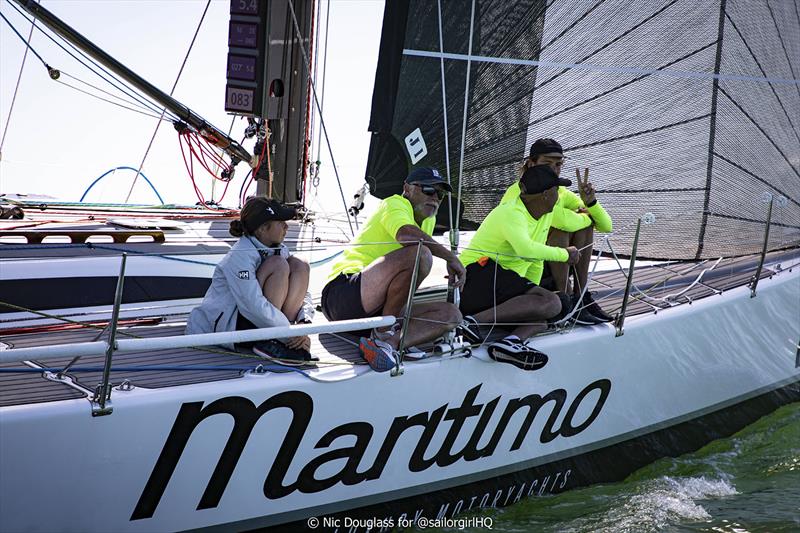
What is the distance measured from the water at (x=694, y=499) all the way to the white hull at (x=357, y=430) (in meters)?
0.12

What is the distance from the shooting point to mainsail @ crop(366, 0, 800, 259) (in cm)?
425

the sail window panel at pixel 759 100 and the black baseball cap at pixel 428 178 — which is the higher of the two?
the sail window panel at pixel 759 100

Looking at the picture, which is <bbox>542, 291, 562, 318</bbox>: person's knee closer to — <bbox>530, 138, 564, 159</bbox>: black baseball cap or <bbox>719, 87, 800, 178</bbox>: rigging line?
<bbox>530, 138, 564, 159</bbox>: black baseball cap

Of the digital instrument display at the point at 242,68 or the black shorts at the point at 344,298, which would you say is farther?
the digital instrument display at the point at 242,68

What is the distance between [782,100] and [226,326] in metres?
3.59

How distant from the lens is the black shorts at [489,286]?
3.59 meters

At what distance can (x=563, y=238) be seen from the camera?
4.00 m

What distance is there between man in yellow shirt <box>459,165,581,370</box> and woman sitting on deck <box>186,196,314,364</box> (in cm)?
84

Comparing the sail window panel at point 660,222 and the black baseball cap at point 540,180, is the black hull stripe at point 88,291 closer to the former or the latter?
the black baseball cap at point 540,180

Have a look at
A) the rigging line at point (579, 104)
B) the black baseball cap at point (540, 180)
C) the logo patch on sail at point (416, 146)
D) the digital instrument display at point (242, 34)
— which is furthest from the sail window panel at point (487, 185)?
the digital instrument display at point (242, 34)

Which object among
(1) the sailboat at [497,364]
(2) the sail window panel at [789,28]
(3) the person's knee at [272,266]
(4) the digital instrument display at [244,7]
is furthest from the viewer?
(4) the digital instrument display at [244,7]

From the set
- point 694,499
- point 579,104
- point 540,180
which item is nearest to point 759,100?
point 579,104

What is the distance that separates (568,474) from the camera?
12.1 feet

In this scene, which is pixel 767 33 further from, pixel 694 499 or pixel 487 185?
pixel 694 499
